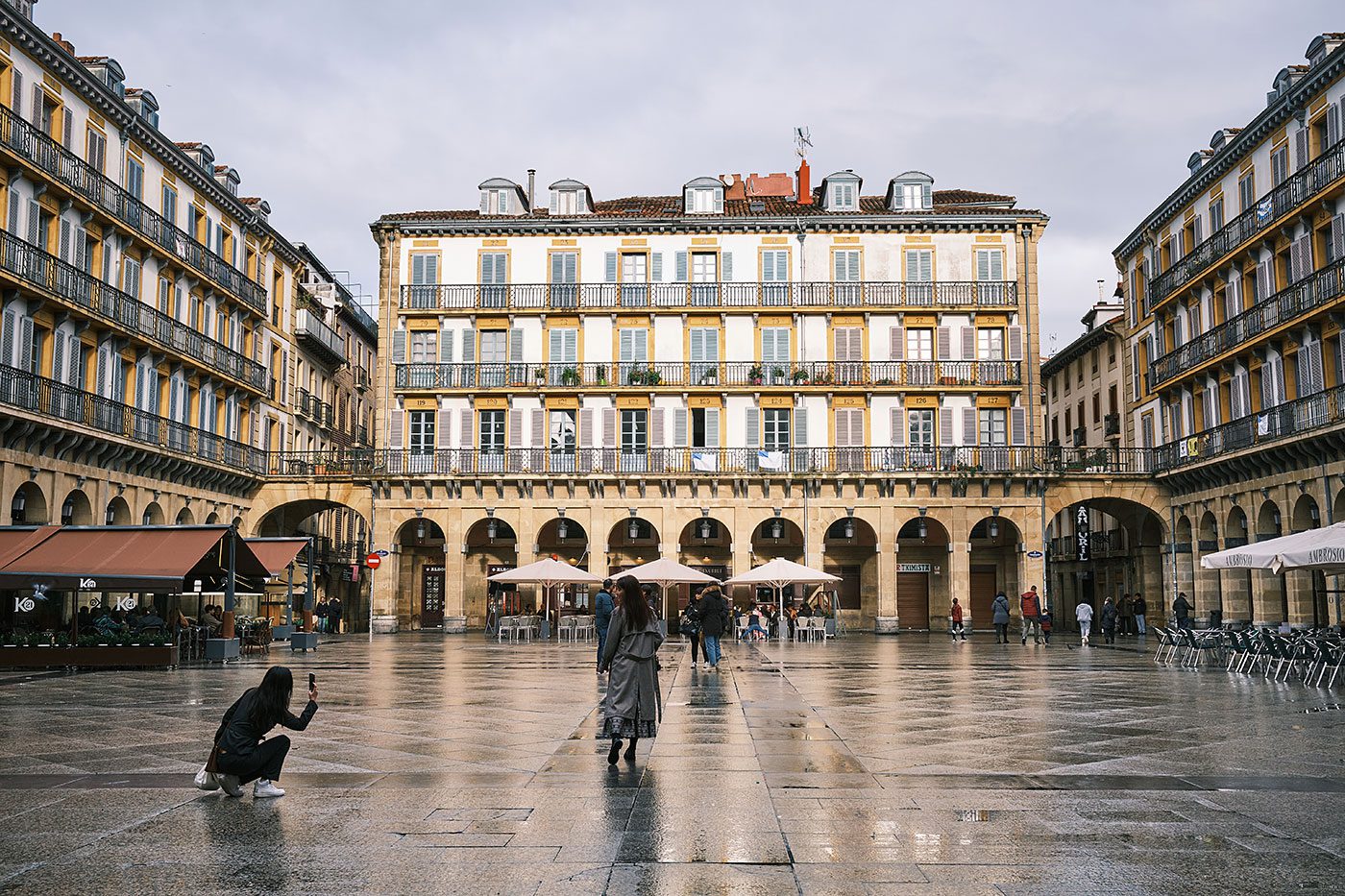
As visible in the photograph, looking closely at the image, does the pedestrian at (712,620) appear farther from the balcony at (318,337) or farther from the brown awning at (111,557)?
the balcony at (318,337)

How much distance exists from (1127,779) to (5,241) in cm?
2841

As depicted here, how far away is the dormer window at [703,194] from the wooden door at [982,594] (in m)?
17.8

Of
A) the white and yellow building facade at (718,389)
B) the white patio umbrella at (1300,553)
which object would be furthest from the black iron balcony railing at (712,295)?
the white patio umbrella at (1300,553)

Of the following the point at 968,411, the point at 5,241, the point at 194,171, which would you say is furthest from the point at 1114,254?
the point at 5,241

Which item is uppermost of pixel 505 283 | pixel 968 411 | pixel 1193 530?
pixel 505 283

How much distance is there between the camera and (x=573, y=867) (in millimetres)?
7023

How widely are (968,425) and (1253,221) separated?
43.6 feet

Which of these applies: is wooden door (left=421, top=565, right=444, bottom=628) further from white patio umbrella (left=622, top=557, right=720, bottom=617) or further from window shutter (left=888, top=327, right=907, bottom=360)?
window shutter (left=888, top=327, right=907, bottom=360)

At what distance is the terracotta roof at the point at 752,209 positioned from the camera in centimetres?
5072

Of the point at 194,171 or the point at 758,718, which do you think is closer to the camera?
the point at 758,718

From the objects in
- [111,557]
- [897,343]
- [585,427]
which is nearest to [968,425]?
[897,343]

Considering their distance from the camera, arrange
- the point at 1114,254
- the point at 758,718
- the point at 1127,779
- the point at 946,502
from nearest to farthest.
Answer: the point at 1127,779
the point at 758,718
the point at 946,502
the point at 1114,254

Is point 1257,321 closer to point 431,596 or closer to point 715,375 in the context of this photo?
point 715,375

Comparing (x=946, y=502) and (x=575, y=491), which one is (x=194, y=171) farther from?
(x=946, y=502)
